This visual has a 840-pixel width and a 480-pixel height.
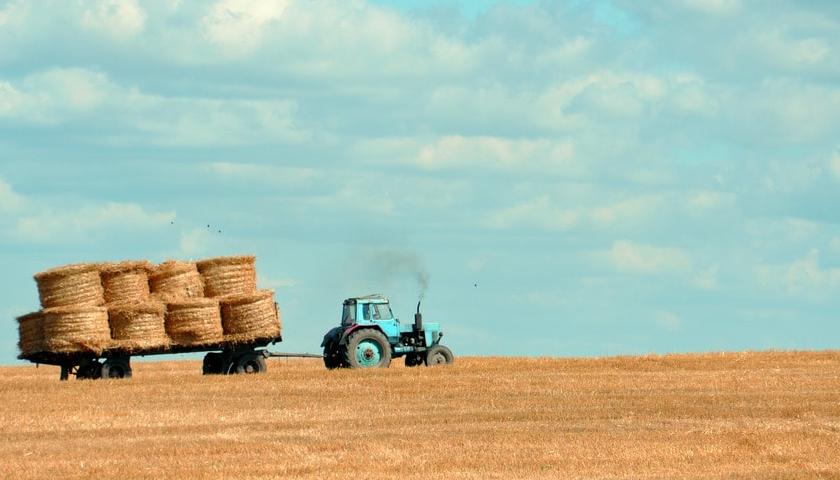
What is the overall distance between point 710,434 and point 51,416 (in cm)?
1074

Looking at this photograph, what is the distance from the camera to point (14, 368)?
4984 centimetres

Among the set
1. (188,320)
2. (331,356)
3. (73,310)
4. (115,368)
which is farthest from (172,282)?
(331,356)

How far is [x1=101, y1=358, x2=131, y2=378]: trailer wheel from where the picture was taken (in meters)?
31.1

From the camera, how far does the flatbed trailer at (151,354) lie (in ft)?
101

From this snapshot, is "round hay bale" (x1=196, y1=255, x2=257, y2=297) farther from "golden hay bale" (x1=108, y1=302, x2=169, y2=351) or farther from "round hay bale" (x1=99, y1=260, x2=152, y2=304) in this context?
"round hay bale" (x1=99, y1=260, x2=152, y2=304)

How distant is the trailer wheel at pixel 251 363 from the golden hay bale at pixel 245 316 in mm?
956

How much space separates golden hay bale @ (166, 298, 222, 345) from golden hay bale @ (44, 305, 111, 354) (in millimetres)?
1582

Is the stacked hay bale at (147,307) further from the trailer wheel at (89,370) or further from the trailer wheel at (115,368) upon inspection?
the trailer wheel at (89,370)

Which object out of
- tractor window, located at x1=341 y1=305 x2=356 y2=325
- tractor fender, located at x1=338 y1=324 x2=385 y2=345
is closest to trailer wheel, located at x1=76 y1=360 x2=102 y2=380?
tractor fender, located at x1=338 y1=324 x2=385 y2=345

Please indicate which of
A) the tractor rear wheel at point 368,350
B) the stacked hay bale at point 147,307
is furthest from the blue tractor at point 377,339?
the stacked hay bale at point 147,307

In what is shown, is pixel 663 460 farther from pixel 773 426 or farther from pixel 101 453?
pixel 101 453

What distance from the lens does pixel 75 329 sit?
98.2ft

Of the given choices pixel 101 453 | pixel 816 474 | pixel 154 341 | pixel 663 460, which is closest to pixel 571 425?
pixel 663 460

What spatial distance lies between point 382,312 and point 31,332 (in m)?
8.75
